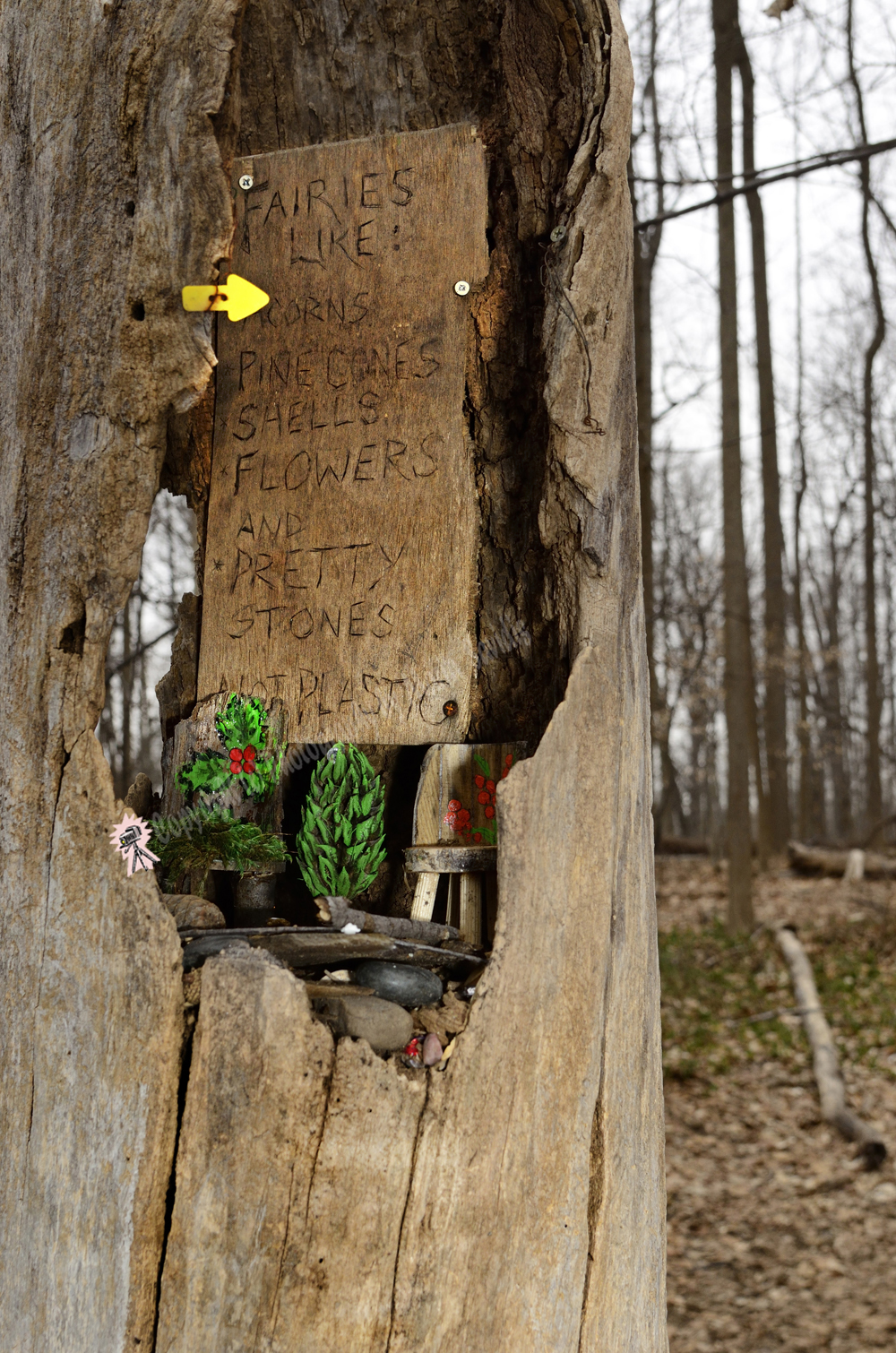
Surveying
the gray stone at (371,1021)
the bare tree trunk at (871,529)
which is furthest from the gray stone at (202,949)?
the bare tree trunk at (871,529)

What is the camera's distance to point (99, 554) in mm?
1869

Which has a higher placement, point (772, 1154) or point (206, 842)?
point (206, 842)

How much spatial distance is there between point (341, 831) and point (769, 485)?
36.9ft

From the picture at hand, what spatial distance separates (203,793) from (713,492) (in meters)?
21.8

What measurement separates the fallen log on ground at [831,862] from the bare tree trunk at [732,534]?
3.90 m

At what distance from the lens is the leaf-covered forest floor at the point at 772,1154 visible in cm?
408

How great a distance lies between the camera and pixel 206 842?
2174mm

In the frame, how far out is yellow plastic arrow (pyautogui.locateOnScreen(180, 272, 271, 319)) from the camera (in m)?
1.88

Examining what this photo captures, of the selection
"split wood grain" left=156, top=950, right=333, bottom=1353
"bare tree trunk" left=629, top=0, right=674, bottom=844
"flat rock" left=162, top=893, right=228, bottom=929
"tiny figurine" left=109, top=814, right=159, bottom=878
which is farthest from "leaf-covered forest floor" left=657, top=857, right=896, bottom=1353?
"tiny figurine" left=109, top=814, right=159, bottom=878

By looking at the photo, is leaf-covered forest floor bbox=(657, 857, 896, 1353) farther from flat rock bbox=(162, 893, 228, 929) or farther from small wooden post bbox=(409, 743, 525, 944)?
flat rock bbox=(162, 893, 228, 929)

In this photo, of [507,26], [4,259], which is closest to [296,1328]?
[4,259]

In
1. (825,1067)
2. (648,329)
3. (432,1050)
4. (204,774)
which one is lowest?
(825,1067)

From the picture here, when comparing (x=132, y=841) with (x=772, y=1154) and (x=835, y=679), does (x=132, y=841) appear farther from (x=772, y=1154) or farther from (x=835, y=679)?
(x=835, y=679)

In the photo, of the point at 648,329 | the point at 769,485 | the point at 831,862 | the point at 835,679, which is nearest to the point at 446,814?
the point at 648,329
